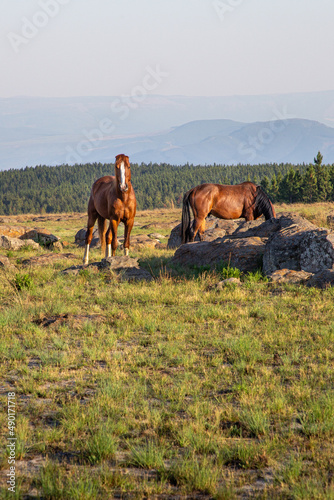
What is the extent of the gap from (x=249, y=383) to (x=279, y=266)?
22.9 feet

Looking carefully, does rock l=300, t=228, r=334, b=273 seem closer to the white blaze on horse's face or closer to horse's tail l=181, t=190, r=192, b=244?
the white blaze on horse's face

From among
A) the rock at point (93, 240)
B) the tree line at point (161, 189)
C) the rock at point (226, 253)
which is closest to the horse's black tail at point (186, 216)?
the rock at point (226, 253)

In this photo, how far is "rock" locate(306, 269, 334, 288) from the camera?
10.4 meters

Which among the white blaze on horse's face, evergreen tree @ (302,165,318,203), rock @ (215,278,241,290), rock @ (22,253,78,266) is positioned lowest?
rock @ (215,278,241,290)

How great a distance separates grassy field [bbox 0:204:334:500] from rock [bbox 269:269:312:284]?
41.4 inches

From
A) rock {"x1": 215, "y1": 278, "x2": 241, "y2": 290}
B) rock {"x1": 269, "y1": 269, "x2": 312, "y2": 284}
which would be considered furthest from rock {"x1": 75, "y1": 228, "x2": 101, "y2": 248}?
rock {"x1": 269, "y1": 269, "x2": 312, "y2": 284}

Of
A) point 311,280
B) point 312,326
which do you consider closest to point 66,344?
point 312,326

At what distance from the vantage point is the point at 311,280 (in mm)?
10734

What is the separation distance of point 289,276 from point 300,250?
46.5 inches

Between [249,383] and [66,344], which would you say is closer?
[249,383]

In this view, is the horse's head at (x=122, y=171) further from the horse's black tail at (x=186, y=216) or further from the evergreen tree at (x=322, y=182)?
the evergreen tree at (x=322, y=182)

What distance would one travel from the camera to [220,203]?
18.1 metres

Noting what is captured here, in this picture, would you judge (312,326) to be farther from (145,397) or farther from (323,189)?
(323,189)

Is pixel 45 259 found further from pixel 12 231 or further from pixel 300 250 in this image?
pixel 12 231
